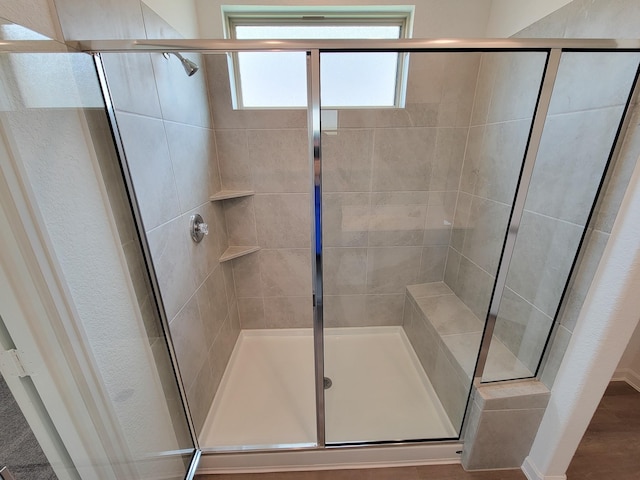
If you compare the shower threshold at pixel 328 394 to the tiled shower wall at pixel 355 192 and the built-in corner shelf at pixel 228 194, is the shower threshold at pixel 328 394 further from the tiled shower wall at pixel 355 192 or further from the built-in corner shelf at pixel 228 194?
the built-in corner shelf at pixel 228 194

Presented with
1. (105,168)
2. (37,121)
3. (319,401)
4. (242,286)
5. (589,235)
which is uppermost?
(37,121)

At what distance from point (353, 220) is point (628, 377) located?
77.9 inches

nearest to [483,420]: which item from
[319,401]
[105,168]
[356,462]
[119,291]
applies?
[356,462]

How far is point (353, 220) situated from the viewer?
1684 millimetres

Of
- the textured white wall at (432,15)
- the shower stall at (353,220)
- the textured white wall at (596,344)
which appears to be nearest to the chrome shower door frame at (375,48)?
the shower stall at (353,220)

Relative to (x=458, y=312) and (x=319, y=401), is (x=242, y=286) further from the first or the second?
(x=458, y=312)

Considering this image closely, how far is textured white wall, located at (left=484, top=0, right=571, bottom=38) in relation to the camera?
112cm

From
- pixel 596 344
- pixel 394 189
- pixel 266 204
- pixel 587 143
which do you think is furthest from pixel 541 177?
pixel 266 204

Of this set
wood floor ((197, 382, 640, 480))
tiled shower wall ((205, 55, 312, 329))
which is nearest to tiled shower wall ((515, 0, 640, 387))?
wood floor ((197, 382, 640, 480))

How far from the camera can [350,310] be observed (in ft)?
6.08

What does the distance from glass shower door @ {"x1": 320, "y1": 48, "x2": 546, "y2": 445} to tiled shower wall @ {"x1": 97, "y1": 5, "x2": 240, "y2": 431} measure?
670mm

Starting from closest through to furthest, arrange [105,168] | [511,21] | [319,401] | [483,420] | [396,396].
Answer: [105,168] < [483,420] < [319,401] < [511,21] < [396,396]

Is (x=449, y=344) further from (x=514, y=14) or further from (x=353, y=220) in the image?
(x=514, y=14)

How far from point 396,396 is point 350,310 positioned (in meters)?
0.59
